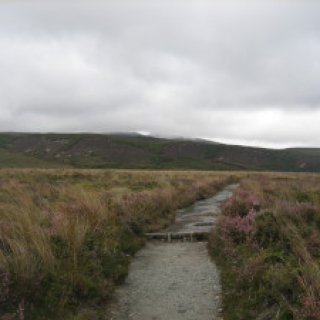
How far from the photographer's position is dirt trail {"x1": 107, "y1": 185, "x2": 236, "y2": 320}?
743cm

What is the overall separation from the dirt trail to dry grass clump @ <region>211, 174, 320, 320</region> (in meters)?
0.36

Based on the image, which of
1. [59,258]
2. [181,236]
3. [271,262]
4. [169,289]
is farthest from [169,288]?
[181,236]

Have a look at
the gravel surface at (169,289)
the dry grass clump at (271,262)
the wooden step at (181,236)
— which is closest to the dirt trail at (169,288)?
the gravel surface at (169,289)

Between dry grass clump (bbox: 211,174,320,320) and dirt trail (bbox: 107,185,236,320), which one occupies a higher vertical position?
dry grass clump (bbox: 211,174,320,320)

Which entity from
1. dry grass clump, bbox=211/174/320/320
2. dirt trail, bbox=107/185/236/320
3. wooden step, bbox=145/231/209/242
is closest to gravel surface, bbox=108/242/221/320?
dirt trail, bbox=107/185/236/320

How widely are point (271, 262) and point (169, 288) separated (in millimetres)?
2091

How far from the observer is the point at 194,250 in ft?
40.2

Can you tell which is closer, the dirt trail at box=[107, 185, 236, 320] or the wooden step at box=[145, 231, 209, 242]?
Result: the dirt trail at box=[107, 185, 236, 320]

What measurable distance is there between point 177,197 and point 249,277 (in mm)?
15870

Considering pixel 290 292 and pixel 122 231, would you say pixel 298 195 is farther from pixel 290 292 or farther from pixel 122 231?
pixel 290 292

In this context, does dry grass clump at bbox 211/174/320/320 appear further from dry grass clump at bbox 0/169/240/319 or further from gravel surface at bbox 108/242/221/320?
dry grass clump at bbox 0/169/240/319

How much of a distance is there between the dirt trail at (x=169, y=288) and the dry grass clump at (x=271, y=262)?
364 mm

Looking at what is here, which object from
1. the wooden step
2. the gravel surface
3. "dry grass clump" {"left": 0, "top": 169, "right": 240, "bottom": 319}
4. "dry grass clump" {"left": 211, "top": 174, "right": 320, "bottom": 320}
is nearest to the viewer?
"dry grass clump" {"left": 211, "top": 174, "right": 320, "bottom": 320}

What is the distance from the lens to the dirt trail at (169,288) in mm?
7430
